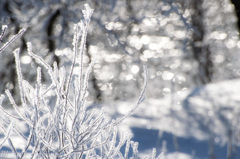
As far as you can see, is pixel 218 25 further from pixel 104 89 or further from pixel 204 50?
pixel 104 89

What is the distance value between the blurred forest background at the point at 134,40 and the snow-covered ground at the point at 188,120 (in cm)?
38

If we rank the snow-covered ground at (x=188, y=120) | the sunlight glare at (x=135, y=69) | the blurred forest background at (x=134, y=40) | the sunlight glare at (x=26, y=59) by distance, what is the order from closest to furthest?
the snow-covered ground at (x=188, y=120), the blurred forest background at (x=134, y=40), the sunlight glare at (x=26, y=59), the sunlight glare at (x=135, y=69)

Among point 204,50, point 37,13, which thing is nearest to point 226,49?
point 204,50

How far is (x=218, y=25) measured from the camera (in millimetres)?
7012

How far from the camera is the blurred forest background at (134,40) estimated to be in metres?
6.62

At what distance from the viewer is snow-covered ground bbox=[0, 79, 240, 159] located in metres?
5.15

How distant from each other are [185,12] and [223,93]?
195 cm

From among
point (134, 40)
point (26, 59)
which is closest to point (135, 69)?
point (134, 40)

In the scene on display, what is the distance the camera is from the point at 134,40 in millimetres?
7301

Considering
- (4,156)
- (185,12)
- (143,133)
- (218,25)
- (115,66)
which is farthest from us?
(115,66)

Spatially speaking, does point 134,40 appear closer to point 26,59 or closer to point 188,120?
point 188,120

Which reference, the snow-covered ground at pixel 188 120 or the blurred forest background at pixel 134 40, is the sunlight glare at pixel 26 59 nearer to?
the blurred forest background at pixel 134 40

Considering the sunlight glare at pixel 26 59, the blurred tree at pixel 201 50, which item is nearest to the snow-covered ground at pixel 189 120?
the blurred tree at pixel 201 50

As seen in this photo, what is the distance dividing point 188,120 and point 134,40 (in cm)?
237
